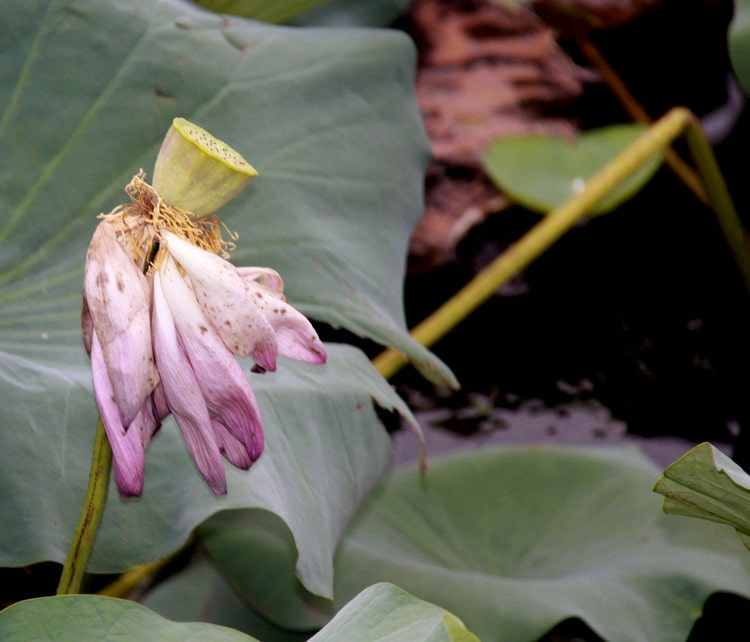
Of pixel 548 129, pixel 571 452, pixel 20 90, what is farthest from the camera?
pixel 548 129

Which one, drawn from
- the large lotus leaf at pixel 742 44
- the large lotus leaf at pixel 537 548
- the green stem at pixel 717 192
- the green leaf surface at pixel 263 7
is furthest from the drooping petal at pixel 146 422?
the green stem at pixel 717 192

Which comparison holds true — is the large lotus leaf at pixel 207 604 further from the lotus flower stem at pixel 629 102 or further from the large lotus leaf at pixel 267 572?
the lotus flower stem at pixel 629 102

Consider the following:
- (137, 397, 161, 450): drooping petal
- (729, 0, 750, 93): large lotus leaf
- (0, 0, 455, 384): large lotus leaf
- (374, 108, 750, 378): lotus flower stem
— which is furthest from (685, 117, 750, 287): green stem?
(137, 397, 161, 450): drooping petal

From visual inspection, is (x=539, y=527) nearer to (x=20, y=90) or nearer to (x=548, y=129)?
(x=20, y=90)

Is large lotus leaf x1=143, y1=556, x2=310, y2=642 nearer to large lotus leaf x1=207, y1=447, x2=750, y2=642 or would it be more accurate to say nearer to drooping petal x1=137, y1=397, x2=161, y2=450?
large lotus leaf x1=207, y1=447, x2=750, y2=642

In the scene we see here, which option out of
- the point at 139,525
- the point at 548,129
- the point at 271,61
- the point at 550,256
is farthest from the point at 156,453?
the point at 548,129
